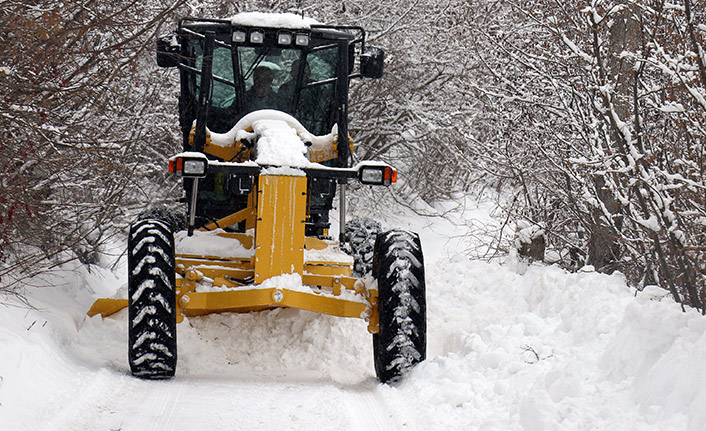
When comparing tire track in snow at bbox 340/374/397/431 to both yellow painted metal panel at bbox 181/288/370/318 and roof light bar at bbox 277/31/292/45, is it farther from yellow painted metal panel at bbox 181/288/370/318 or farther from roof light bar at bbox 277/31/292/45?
roof light bar at bbox 277/31/292/45

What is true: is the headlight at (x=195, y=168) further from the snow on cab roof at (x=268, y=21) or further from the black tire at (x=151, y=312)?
the snow on cab roof at (x=268, y=21)

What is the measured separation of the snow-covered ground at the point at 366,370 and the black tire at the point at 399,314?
0.13 metres

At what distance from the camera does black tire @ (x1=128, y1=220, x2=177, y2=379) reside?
19.1 feet

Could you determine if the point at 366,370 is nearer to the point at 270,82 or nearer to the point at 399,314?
the point at 399,314

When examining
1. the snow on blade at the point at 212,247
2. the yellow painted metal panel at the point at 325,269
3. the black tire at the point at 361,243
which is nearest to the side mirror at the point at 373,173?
the yellow painted metal panel at the point at 325,269

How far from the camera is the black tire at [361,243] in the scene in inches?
356

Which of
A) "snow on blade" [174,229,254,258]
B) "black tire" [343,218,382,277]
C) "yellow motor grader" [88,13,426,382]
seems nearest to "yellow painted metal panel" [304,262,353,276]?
"yellow motor grader" [88,13,426,382]

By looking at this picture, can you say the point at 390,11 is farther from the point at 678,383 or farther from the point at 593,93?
the point at 678,383

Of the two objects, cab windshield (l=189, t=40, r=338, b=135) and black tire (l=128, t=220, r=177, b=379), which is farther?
cab windshield (l=189, t=40, r=338, b=135)

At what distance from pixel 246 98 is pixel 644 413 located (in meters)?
4.74

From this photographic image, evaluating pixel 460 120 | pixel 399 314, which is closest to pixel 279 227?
pixel 399 314

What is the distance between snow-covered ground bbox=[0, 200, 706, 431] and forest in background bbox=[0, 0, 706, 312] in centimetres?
54

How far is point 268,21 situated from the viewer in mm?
7309

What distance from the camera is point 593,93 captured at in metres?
8.16
